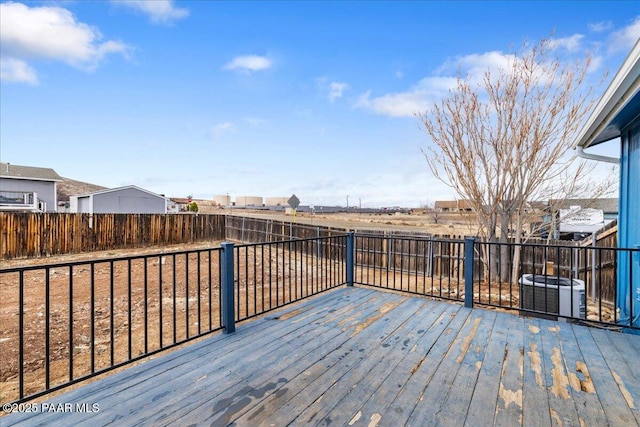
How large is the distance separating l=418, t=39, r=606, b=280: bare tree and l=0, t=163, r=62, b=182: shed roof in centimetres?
2136

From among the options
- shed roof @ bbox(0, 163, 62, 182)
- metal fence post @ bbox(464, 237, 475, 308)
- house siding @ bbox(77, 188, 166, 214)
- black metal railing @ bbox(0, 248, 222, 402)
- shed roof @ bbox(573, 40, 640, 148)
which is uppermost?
shed roof @ bbox(0, 163, 62, 182)

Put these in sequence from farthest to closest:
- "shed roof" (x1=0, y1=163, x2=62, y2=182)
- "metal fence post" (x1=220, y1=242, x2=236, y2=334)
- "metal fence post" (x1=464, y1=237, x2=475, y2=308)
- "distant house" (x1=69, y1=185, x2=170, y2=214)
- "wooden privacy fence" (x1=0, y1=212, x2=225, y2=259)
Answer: "distant house" (x1=69, y1=185, x2=170, y2=214) → "shed roof" (x1=0, y1=163, x2=62, y2=182) → "wooden privacy fence" (x1=0, y1=212, x2=225, y2=259) → "metal fence post" (x1=464, y1=237, x2=475, y2=308) → "metal fence post" (x1=220, y1=242, x2=236, y2=334)

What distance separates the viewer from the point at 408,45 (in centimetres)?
825

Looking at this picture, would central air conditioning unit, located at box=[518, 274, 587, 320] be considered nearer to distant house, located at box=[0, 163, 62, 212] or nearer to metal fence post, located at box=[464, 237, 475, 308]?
metal fence post, located at box=[464, 237, 475, 308]

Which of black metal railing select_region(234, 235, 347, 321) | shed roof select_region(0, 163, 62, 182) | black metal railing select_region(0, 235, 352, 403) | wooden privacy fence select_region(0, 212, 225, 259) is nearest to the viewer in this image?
black metal railing select_region(0, 235, 352, 403)

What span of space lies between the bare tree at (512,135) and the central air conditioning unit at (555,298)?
3.76 metres

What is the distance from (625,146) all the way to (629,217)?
906mm

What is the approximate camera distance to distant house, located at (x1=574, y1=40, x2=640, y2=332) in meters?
2.73

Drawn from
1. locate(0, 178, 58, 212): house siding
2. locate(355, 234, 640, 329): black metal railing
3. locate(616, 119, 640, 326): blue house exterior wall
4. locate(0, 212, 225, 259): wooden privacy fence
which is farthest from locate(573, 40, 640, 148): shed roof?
locate(0, 178, 58, 212): house siding

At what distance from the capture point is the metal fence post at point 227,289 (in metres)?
2.80

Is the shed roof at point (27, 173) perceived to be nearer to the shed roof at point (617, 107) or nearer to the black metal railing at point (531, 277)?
the black metal railing at point (531, 277)

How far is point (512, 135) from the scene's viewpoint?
22.3ft

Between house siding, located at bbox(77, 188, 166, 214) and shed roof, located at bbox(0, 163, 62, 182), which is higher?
shed roof, located at bbox(0, 163, 62, 182)

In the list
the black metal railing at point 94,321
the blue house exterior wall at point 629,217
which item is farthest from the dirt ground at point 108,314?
the blue house exterior wall at point 629,217
